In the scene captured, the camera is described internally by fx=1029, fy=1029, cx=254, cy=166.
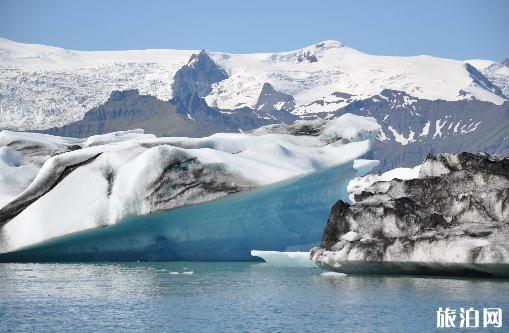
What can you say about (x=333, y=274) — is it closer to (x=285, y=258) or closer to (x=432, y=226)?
(x=432, y=226)

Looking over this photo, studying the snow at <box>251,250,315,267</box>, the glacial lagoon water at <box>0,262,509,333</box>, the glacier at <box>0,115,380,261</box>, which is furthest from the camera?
the snow at <box>251,250,315,267</box>

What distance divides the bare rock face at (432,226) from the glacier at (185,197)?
6.49 meters

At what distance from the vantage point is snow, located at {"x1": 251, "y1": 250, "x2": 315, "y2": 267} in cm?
4206

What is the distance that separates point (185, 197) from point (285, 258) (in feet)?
17.0

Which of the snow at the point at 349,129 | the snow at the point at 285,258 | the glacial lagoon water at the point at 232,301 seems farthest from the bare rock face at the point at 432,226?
the snow at the point at 349,129

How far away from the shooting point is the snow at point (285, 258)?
42.1 meters

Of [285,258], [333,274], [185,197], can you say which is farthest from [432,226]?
[185,197]

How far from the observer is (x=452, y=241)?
32.1 m

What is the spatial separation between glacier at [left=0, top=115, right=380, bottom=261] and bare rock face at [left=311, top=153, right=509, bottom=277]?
6.49 metres

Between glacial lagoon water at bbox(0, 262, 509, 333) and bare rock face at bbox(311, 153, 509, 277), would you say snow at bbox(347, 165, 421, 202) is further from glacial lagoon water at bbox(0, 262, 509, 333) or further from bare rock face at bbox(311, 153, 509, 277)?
bare rock face at bbox(311, 153, 509, 277)

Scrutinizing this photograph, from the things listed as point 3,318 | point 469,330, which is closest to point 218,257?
point 3,318

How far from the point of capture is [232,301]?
1195 inches

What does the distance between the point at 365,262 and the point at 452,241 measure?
12.2 feet

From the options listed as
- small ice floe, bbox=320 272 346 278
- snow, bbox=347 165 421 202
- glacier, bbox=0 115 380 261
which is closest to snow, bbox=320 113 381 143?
glacier, bbox=0 115 380 261
